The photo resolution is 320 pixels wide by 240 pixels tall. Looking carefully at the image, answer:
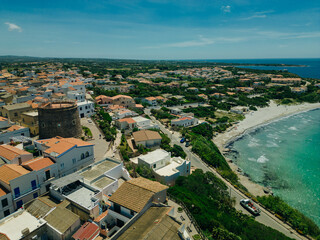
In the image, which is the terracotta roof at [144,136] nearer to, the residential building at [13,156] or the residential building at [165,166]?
the residential building at [165,166]

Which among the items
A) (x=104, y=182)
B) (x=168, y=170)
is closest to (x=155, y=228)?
(x=104, y=182)

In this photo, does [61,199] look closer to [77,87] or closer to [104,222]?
[104,222]

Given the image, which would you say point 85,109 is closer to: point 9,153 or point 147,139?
point 147,139

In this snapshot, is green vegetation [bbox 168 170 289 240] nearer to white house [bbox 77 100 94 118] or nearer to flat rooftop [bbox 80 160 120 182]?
flat rooftop [bbox 80 160 120 182]

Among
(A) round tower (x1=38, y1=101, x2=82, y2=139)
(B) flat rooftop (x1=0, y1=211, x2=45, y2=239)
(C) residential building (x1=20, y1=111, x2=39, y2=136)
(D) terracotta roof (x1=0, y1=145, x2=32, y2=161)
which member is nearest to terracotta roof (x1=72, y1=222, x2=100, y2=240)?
(B) flat rooftop (x1=0, y1=211, x2=45, y2=239)

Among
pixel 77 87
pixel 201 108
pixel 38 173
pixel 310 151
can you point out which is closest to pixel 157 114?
pixel 201 108
